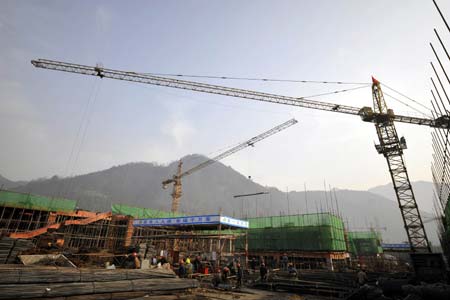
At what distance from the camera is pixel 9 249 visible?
13375 mm

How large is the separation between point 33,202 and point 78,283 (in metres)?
28.2

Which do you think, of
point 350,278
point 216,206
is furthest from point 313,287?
point 216,206

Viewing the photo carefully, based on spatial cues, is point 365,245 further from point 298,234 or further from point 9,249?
point 9,249

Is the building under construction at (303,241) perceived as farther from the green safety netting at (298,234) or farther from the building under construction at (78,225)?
the building under construction at (78,225)

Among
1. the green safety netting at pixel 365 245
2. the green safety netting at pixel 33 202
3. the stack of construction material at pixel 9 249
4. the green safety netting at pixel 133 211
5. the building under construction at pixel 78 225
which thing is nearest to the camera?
the stack of construction material at pixel 9 249

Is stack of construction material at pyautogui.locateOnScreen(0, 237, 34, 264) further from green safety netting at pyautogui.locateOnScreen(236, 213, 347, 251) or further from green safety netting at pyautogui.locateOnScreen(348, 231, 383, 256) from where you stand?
green safety netting at pyautogui.locateOnScreen(348, 231, 383, 256)

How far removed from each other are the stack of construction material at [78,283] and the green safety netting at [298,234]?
2411 cm

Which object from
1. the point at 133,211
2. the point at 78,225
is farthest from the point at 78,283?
the point at 133,211

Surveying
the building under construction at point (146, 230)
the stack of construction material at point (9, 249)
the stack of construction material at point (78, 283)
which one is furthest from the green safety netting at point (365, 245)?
the stack of construction material at point (9, 249)

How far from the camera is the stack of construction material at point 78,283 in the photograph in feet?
23.7

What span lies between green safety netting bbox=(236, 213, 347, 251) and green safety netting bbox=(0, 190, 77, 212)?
26230mm

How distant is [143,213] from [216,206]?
5819 inches

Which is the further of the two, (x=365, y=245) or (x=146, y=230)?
(x=365, y=245)

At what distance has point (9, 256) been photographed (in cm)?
1332
